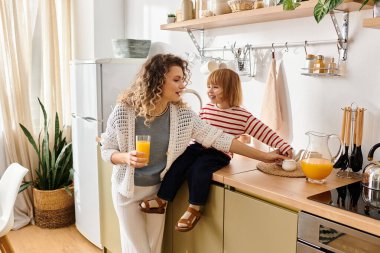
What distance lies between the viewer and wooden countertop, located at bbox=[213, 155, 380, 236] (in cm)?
123

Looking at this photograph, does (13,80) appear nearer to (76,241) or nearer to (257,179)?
(76,241)

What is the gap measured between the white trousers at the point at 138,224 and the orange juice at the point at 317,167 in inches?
30.0

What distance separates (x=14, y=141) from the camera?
3.31 metres

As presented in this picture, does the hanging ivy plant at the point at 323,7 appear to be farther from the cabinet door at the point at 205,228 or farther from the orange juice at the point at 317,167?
the cabinet door at the point at 205,228

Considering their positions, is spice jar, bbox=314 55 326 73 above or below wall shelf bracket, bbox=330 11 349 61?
below

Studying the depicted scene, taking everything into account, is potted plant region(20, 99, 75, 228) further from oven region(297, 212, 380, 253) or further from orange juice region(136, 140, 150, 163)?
oven region(297, 212, 380, 253)

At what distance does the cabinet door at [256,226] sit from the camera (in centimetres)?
144

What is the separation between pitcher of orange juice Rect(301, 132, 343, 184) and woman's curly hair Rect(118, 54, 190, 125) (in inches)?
28.6

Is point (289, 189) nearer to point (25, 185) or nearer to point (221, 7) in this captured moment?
point (221, 7)

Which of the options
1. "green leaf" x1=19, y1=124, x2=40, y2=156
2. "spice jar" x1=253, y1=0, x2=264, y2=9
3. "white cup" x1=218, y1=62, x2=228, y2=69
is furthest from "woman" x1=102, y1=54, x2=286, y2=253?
"green leaf" x1=19, y1=124, x2=40, y2=156

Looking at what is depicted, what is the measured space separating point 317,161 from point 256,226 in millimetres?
369

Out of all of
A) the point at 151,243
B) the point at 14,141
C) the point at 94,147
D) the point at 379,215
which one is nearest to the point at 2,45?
the point at 14,141

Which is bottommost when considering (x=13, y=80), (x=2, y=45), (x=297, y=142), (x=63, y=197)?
(x=63, y=197)

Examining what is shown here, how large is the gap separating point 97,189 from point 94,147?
316mm
